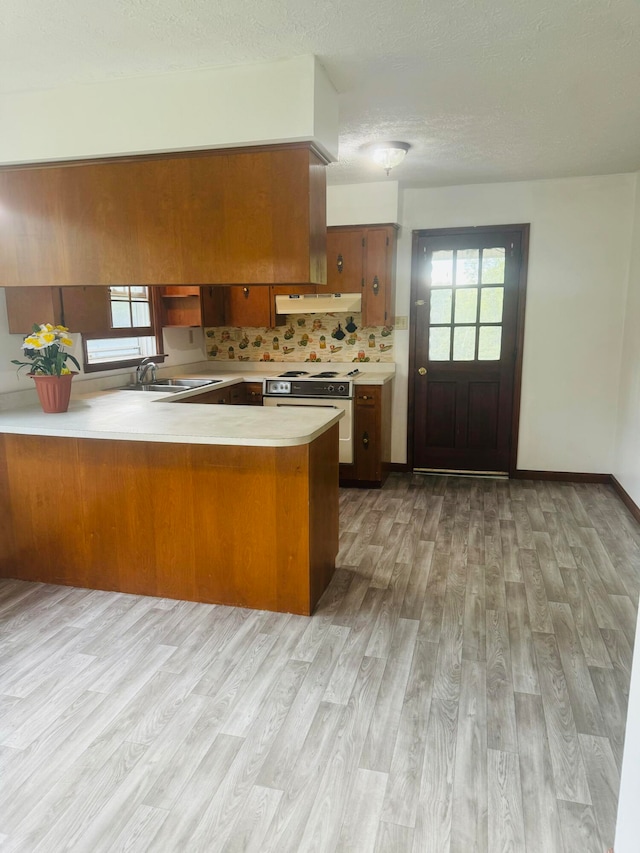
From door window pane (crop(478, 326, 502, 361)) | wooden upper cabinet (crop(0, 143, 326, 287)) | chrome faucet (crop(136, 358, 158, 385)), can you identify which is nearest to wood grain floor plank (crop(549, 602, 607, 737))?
wooden upper cabinet (crop(0, 143, 326, 287))

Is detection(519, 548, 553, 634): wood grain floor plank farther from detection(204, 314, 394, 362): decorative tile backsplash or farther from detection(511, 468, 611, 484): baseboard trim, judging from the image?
detection(204, 314, 394, 362): decorative tile backsplash

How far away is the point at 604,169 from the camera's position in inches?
172

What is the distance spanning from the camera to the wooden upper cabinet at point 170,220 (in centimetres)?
268

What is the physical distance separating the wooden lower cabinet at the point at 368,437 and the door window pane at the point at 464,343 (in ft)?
2.37

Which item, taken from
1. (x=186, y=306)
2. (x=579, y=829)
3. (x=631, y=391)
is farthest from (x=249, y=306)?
(x=579, y=829)

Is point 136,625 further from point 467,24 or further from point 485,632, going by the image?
point 467,24

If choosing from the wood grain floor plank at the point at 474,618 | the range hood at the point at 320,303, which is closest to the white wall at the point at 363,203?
the range hood at the point at 320,303

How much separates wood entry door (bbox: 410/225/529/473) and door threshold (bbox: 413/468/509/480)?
0.03 metres

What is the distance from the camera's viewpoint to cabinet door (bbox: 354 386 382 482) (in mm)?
4754

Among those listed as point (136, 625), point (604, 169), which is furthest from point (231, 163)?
point (604, 169)

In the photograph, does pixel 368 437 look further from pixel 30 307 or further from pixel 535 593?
pixel 30 307

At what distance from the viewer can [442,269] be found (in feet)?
16.6

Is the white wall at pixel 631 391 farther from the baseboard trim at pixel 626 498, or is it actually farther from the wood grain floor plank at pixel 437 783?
the wood grain floor plank at pixel 437 783

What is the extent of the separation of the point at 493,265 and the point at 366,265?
110 centimetres
